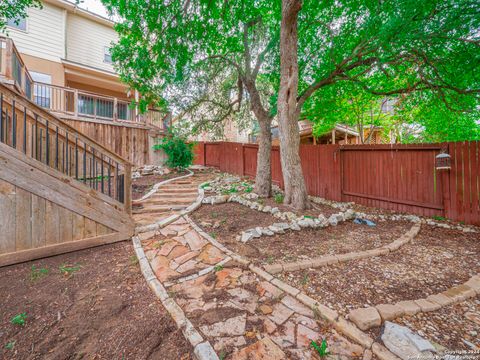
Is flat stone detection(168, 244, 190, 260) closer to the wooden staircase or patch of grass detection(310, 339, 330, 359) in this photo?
the wooden staircase

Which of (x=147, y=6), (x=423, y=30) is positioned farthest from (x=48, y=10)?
(x=423, y=30)

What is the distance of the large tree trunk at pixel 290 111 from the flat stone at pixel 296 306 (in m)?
2.75

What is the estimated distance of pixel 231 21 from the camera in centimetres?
544

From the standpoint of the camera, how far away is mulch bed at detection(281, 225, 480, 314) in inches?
82.0

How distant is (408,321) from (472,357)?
366 millimetres

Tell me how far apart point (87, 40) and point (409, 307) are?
1530 centimetres

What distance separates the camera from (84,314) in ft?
6.33

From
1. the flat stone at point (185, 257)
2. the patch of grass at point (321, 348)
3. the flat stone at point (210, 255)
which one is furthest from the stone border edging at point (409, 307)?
the flat stone at point (185, 257)

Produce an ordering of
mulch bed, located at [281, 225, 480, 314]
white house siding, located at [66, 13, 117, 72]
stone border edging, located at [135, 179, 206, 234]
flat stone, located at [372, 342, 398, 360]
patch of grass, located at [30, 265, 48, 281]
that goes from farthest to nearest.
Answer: white house siding, located at [66, 13, 117, 72] < stone border edging, located at [135, 179, 206, 234] < patch of grass, located at [30, 265, 48, 281] < mulch bed, located at [281, 225, 480, 314] < flat stone, located at [372, 342, 398, 360]

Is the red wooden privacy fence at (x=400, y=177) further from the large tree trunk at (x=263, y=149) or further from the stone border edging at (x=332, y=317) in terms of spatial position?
the stone border edging at (x=332, y=317)

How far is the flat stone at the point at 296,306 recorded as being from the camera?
188 centimetres

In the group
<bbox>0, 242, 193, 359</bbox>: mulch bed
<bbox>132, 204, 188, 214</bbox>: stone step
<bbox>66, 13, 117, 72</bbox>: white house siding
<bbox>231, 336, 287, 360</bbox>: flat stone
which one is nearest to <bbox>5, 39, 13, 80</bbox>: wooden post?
<bbox>132, 204, 188, 214</bbox>: stone step

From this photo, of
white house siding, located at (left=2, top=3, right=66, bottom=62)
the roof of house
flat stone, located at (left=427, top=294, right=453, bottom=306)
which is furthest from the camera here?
the roof of house

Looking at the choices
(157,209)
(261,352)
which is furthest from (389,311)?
(157,209)
